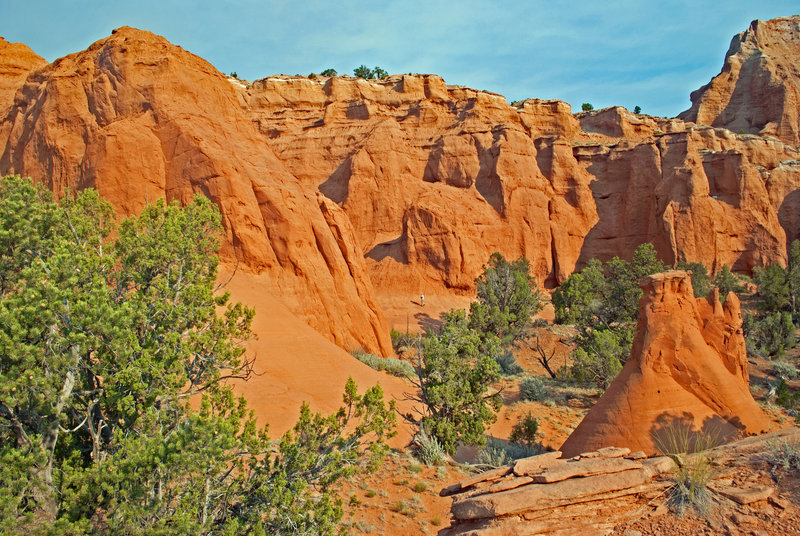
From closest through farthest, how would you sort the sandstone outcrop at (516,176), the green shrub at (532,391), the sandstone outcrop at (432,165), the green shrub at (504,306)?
the green shrub at (532,391) → the green shrub at (504,306) → the sandstone outcrop at (432,165) → the sandstone outcrop at (516,176)

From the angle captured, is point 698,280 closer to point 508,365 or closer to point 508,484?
point 508,365

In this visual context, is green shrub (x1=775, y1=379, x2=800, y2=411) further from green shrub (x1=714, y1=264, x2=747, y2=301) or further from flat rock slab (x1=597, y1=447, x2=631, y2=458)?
green shrub (x1=714, y1=264, x2=747, y2=301)

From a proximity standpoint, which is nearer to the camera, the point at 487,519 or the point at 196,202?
the point at 487,519

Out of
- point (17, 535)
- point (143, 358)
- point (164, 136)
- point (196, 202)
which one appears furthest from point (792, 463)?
point (164, 136)

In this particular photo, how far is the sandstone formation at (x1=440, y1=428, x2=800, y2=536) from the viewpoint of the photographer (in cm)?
568

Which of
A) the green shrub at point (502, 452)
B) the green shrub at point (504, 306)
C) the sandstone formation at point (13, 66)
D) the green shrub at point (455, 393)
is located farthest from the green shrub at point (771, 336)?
the sandstone formation at point (13, 66)

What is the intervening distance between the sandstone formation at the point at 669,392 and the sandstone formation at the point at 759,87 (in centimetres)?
5478

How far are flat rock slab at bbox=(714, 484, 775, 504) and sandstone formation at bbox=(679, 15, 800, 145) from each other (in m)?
60.2

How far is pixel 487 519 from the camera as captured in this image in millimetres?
5828

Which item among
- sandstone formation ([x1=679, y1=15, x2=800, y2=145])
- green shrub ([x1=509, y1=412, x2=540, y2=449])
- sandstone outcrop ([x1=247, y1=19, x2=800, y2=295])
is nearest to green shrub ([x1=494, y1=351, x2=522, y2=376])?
green shrub ([x1=509, y1=412, x2=540, y2=449])

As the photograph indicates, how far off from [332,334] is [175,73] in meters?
11.7

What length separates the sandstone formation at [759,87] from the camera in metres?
56.6

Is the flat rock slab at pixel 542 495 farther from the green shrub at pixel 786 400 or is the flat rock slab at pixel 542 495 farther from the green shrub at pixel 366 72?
the green shrub at pixel 366 72

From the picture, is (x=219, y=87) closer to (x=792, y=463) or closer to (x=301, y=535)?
(x=301, y=535)
